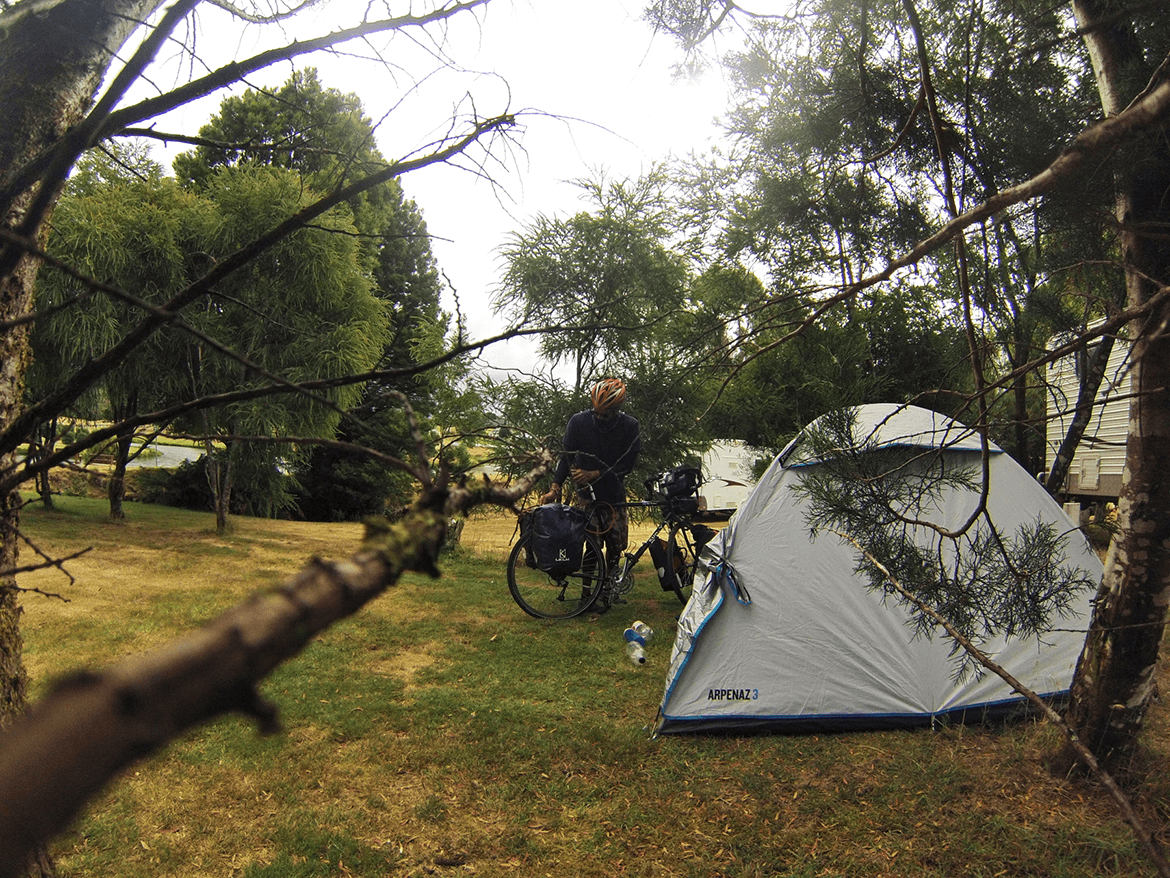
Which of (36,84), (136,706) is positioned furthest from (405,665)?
(136,706)

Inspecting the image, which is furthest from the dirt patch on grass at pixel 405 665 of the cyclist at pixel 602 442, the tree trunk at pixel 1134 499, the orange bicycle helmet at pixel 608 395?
the tree trunk at pixel 1134 499

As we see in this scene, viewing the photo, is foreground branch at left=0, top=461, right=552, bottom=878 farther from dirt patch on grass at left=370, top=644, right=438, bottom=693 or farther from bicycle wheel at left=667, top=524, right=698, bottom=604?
bicycle wheel at left=667, top=524, right=698, bottom=604

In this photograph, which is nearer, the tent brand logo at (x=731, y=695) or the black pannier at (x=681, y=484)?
the tent brand logo at (x=731, y=695)

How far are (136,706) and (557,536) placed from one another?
4732 millimetres

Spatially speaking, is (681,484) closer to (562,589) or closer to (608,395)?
(608,395)

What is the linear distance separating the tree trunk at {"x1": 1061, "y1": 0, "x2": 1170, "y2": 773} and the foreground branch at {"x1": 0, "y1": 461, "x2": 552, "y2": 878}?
9.90 feet

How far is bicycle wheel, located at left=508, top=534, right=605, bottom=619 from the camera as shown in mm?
5504

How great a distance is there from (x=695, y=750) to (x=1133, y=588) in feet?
6.77

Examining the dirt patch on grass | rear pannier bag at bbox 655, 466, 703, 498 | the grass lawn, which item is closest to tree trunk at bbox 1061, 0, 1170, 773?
the grass lawn

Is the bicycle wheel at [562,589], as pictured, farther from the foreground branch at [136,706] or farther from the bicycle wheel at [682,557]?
the foreground branch at [136,706]

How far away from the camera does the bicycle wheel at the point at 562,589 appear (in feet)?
18.1

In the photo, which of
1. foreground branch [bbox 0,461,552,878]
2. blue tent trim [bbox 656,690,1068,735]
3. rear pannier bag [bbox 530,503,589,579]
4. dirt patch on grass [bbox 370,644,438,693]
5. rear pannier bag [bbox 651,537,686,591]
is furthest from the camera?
rear pannier bag [bbox 651,537,686,591]

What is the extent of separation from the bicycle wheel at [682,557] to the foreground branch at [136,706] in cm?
545

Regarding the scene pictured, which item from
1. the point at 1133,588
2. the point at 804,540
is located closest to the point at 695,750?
the point at 804,540
